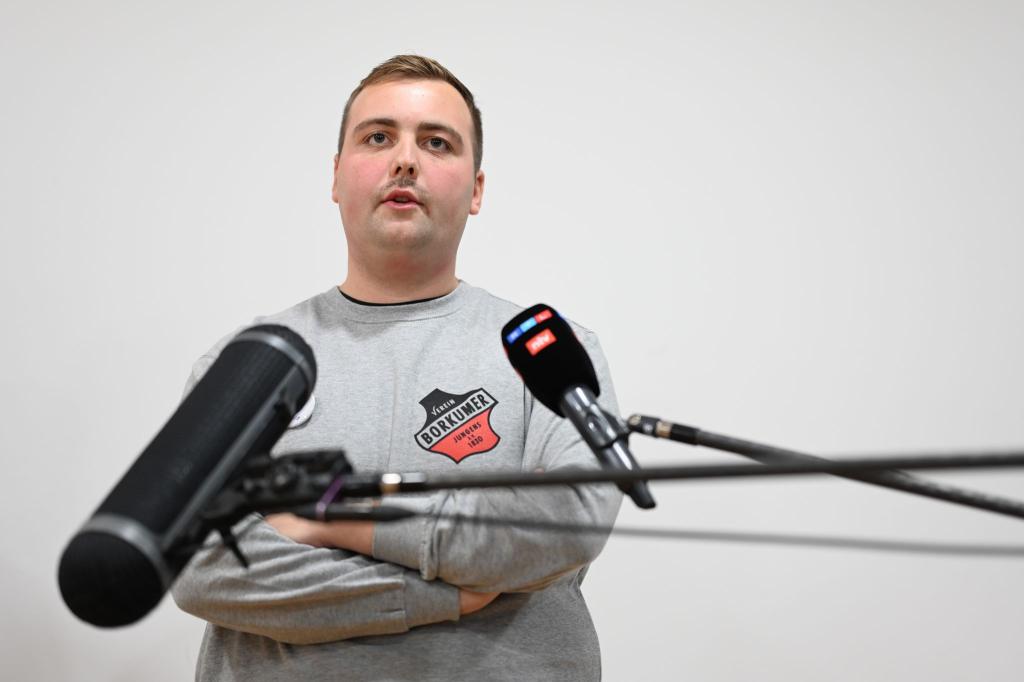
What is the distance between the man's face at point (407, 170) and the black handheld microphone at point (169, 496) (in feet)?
2.15

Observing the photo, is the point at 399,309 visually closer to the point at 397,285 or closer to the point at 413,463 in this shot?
the point at 397,285

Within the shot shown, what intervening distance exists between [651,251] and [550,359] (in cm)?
112

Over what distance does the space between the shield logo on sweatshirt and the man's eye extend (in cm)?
40

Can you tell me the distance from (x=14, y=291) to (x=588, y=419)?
1.54 m

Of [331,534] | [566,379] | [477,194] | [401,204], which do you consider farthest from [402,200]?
[566,379]

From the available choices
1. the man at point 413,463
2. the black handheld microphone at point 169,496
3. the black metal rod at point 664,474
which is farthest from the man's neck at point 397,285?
the black metal rod at point 664,474

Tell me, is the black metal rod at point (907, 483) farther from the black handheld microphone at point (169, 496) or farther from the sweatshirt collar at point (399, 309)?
the sweatshirt collar at point (399, 309)

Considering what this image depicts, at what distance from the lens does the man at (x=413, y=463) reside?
1.17m

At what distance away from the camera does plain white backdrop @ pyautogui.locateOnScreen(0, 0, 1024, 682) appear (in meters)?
1.82

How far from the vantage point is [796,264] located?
6.47 feet

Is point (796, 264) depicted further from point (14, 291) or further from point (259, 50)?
point (14, 291)

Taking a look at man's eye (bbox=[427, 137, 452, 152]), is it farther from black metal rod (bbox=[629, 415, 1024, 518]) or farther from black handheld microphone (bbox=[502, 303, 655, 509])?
black metal rod (bbox=[629, 415, 1024, 518])

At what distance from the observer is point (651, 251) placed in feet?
6.61

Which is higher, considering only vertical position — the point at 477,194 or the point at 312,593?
the point at 477,194
